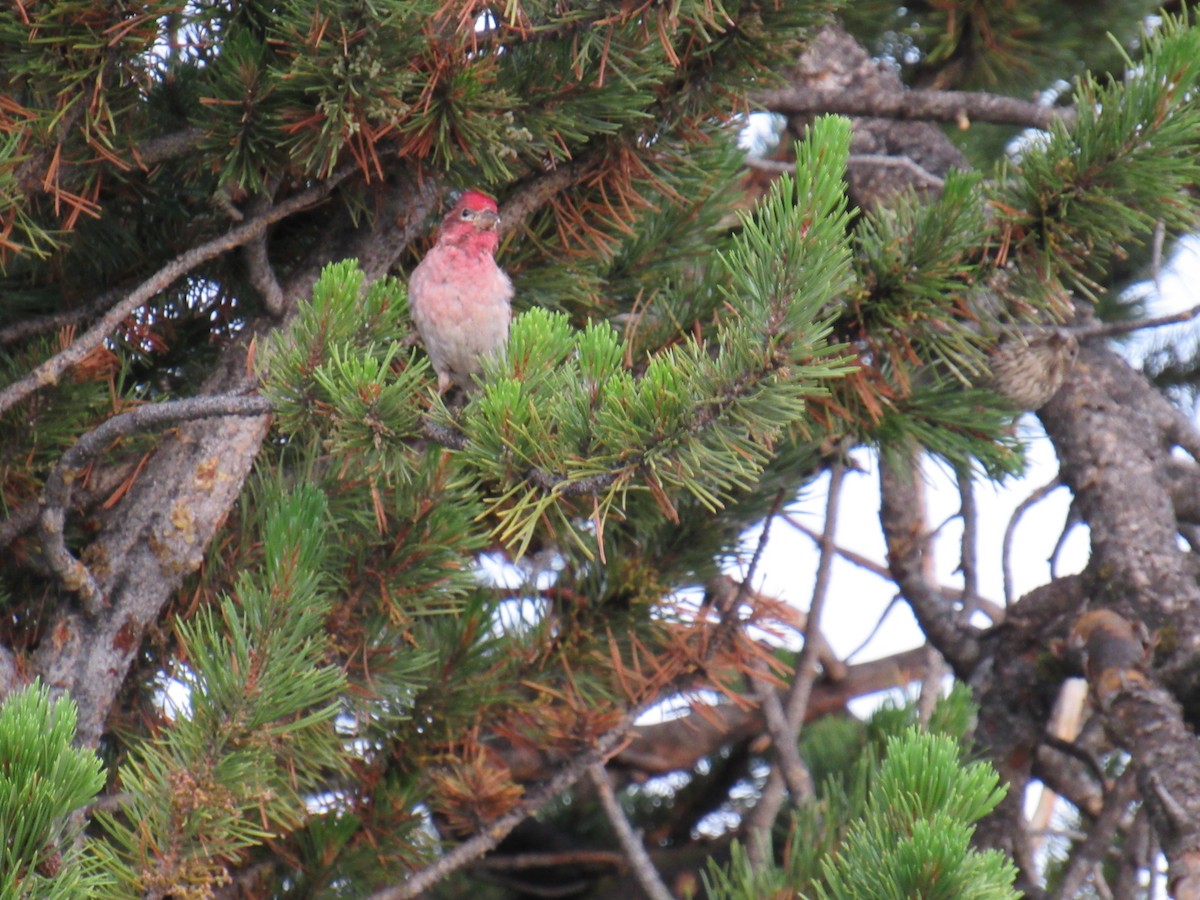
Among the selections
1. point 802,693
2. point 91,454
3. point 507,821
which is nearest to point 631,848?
point 507,821

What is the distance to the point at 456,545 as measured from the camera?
2.58 metres

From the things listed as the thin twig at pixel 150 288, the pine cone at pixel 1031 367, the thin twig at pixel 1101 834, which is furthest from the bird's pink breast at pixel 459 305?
the thin twig at pixel 1101 834

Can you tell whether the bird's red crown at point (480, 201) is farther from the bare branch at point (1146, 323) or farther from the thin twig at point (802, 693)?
the bare branch at point (1146, 323)

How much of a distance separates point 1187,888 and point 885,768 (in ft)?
2.86

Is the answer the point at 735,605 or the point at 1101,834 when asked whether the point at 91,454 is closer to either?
the point at 735,605

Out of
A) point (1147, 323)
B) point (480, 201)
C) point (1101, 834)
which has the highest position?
point (480, 201)

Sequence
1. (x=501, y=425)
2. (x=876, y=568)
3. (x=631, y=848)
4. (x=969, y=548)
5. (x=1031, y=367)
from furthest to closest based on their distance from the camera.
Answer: (x=876, y=568)
(x=969, y=548)
(x=631, y=848)
(x=1031, y=367)
(x=501, y=425)

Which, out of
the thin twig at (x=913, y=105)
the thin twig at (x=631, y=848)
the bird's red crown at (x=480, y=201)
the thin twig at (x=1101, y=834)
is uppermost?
the thin twig at (x=913, y=105)

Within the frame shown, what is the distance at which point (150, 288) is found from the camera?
2385mm

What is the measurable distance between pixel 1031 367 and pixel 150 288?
6.08ft

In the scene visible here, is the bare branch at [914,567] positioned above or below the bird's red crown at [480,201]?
below

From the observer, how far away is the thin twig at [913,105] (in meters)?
3.26

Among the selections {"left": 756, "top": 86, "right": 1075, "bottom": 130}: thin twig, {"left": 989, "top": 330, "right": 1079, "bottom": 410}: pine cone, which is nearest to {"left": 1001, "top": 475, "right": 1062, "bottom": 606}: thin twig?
{"left": 989, "top": 330, "right": 1079, "bottom": 410}: pine cone

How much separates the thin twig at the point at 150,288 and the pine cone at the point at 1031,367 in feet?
4.78
